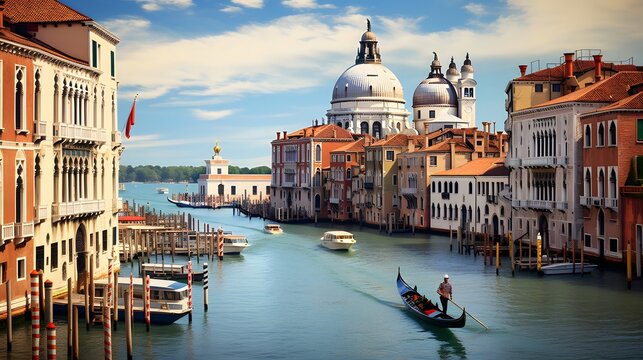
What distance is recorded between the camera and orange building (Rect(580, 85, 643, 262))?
29.9m

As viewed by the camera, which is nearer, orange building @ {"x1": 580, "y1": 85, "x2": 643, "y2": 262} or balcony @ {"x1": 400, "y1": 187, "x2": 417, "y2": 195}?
orange building @ {"x1": 580, "y1": 85, "x2": 643, "y2": 262}

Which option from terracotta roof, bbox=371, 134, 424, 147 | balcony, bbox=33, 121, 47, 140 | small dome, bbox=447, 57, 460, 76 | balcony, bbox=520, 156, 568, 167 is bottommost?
balcony, bbox=520, 156, 568, 167

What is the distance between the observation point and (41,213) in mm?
21375

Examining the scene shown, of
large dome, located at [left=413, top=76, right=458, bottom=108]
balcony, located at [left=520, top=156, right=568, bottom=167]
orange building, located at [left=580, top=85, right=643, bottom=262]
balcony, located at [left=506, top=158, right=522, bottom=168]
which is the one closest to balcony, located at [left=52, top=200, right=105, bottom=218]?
orange building, located at [left=580, top=85, right=643, bottom=262]

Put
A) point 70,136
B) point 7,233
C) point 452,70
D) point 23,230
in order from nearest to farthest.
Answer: point 7,233 < point 23,230 < point 70,136 < point 452,70

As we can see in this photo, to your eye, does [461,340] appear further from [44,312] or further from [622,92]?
[622,92]

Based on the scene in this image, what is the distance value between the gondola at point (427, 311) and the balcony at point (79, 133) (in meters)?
8.23

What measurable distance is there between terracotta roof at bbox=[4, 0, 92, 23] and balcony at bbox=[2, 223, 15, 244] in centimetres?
622

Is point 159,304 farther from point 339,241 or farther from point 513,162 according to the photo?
point 513,162

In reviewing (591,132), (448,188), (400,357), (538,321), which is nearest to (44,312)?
(400,357)

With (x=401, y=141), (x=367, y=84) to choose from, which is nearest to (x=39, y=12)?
(x=401, y=141)

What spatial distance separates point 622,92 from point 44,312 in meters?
20.6

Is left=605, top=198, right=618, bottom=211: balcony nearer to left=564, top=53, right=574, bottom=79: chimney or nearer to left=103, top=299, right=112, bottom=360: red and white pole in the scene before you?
left=564, top=53, right=574, bottom=79: chimney

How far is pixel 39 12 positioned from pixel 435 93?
54.9 meters
